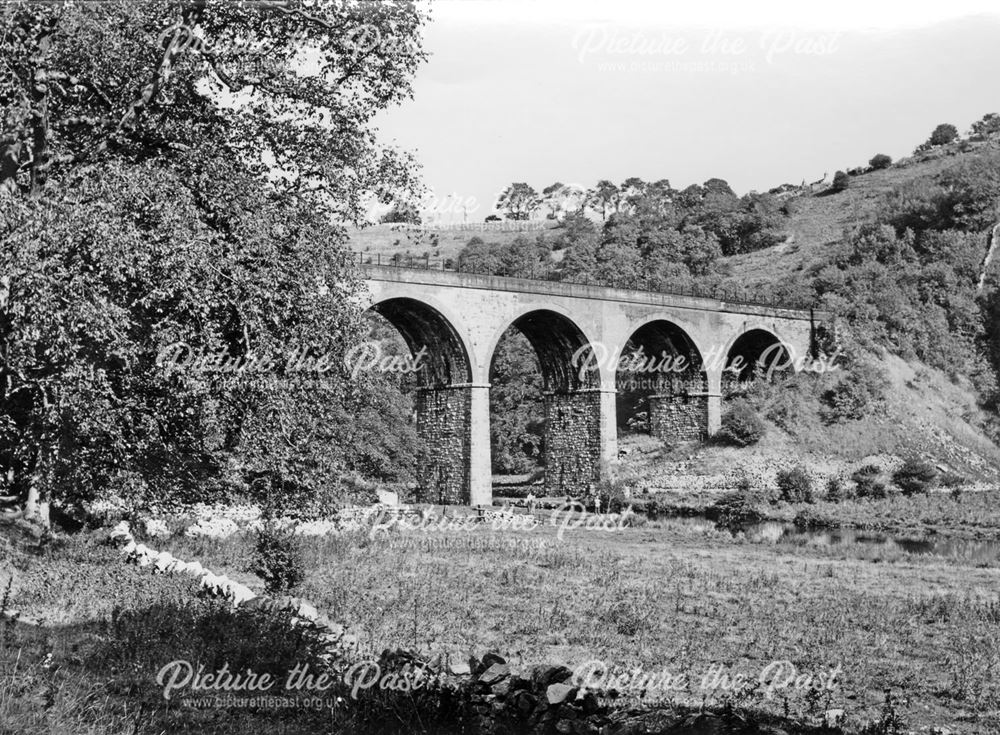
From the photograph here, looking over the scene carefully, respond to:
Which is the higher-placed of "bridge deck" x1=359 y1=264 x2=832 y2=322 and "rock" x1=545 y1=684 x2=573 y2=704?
"bridge deck" x1=359 y1=264 x2=832 y2=322

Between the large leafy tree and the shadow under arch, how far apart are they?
23.6 meters

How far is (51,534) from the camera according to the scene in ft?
51.0

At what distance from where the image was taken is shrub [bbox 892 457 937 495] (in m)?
43.6

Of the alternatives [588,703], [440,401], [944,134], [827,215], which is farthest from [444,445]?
[944,134]

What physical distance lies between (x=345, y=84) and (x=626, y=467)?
34.5 metres

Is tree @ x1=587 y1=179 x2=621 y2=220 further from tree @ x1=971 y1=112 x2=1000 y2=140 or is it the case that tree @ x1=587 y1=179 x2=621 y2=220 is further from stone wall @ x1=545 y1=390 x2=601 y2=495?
stone wall @ x1=545 y1=390 x2=601 y2=495

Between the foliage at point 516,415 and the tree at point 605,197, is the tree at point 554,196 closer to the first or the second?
the tree at point 605,197

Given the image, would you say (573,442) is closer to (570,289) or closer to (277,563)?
(570,289)

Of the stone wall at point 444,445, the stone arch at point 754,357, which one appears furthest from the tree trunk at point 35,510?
the stone arch at point 754,357

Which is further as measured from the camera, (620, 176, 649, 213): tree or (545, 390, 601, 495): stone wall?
(620, 176, 649, 213): tree

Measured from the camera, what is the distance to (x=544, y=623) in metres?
13.5

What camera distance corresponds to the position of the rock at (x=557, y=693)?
27.3ft

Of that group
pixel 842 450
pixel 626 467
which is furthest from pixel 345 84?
pixel 842 450

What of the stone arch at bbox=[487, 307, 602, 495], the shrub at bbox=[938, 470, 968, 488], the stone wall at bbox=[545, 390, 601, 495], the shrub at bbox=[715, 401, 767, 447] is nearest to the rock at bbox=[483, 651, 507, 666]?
the stone arch at bbox=[487, 307, 602, 495]
